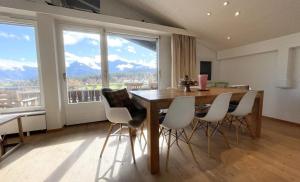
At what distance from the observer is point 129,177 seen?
5.48 ft

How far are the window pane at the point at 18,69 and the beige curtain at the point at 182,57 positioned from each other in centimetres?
308

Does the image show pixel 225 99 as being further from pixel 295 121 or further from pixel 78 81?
pixel 78 81

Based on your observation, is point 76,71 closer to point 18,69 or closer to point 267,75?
point 18,69

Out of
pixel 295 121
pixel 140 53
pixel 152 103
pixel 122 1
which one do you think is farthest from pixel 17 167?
pixel 295 121

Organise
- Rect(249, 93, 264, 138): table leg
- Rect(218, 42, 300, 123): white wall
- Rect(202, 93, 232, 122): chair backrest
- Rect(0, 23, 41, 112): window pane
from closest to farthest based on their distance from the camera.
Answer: Rect(202, 93, 232, 122): chair backrest → Rect(249, 93, 264, 138): table leg → Rect(0, 23, 41, 112): window pane → Rect(218, 42, 300, 123): white wall

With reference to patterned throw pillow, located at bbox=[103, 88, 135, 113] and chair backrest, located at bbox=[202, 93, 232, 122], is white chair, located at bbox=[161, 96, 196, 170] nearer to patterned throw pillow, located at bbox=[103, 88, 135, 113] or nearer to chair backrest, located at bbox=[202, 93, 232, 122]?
chair backrest, located at bbox=[202, 93, 232, 122]

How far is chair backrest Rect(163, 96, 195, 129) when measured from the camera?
172cm

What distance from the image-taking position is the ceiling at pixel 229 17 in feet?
8.77

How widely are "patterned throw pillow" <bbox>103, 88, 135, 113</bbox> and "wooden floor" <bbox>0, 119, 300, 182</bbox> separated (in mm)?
656

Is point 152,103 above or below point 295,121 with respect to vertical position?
above

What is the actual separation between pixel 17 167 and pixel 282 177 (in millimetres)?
2964

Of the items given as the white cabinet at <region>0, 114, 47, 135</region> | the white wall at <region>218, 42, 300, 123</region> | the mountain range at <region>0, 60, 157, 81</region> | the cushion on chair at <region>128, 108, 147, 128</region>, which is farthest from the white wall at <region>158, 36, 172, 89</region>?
the white cabinet at <region>0, 114, 47, 135</region>

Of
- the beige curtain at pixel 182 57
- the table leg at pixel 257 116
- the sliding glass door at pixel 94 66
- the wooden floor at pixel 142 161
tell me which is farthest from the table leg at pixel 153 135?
the beige curtain at pixel 182 57

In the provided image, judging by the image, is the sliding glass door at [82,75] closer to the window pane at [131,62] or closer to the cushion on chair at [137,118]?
the window pane at [131,62]
